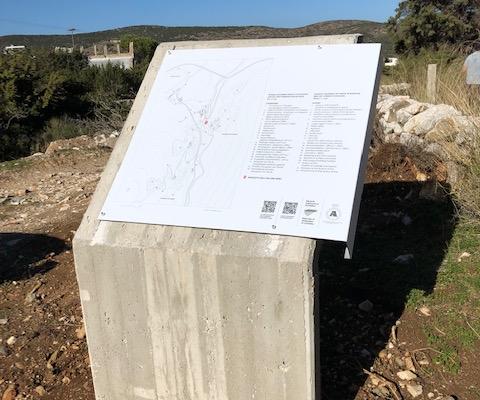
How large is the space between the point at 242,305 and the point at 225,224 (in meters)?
0.36

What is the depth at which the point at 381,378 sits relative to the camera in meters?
3.04

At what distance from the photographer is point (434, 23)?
23.6 metres

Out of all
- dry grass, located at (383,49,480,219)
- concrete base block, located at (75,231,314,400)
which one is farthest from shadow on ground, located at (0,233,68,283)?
dry grass, located at (383,49,480,219)

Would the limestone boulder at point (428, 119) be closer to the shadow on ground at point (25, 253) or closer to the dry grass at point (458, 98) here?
the dry grass at point (458, 98)

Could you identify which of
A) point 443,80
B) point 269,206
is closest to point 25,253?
point 269,206

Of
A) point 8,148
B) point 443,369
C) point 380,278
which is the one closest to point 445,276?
point 380,278

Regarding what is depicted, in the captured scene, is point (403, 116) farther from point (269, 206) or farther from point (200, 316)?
point (200, 316)

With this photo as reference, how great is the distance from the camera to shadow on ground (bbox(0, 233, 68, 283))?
4.77m

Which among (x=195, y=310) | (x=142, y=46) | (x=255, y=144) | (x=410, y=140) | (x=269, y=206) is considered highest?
(x=255, y=144)

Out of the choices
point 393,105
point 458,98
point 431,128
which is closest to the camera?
point 431,128

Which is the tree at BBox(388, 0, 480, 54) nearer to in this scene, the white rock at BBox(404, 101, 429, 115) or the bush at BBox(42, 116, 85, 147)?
the bush at BBox(42, 116, 85, 147)

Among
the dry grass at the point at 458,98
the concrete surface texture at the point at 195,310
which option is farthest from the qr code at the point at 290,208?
the dry grass at the point at 458,98

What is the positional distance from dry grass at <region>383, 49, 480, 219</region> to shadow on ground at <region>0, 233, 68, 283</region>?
3454mm

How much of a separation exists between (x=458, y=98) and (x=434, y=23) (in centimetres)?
1859
